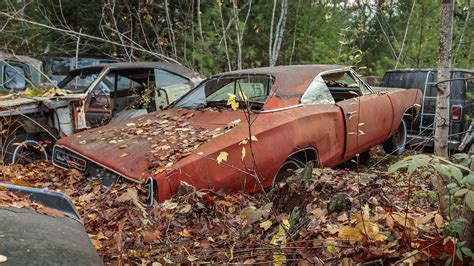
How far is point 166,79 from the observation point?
26.2ft

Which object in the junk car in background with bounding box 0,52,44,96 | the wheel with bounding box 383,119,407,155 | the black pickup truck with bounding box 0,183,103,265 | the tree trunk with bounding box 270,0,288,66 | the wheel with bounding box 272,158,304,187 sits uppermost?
the tree trunk with bounding box 270,0,288,66

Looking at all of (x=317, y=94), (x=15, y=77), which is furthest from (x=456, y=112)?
(x=15, y=77)

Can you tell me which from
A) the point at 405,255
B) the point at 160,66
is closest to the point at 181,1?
the point at 160,66

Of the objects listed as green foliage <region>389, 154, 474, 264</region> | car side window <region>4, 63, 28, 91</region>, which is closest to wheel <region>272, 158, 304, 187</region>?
green foliage <region>389, 154, 474, 264</region>

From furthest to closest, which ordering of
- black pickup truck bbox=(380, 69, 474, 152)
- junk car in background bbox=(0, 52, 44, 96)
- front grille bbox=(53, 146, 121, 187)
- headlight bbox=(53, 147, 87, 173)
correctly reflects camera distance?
junk car in background bbox=(0, 52, 44, 96)
black pickup truck bbox=(380, 69, 474, 152)
headlight bbox=(53, 147, 87, 173)
front grille bbox=(53, 146, 121, 187)

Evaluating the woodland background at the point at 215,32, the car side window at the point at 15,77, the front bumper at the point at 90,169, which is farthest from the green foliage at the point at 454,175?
the woodland background at the point at 215,32

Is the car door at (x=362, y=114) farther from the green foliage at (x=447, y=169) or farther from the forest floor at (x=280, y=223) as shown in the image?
the green foliage at (x=447, y=169)

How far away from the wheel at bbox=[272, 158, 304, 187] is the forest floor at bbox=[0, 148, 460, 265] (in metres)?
0.42

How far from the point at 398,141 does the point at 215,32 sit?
605cm

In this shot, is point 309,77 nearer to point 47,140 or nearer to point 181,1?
Answer: point 47,140

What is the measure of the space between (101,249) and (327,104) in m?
3.37

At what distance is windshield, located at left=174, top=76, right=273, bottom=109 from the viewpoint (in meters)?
5.42

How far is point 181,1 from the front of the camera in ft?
41.1

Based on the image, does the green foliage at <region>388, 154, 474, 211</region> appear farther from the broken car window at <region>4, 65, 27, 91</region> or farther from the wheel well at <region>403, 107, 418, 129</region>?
the broken car window at <region>4, 65, 27, 91</region>
